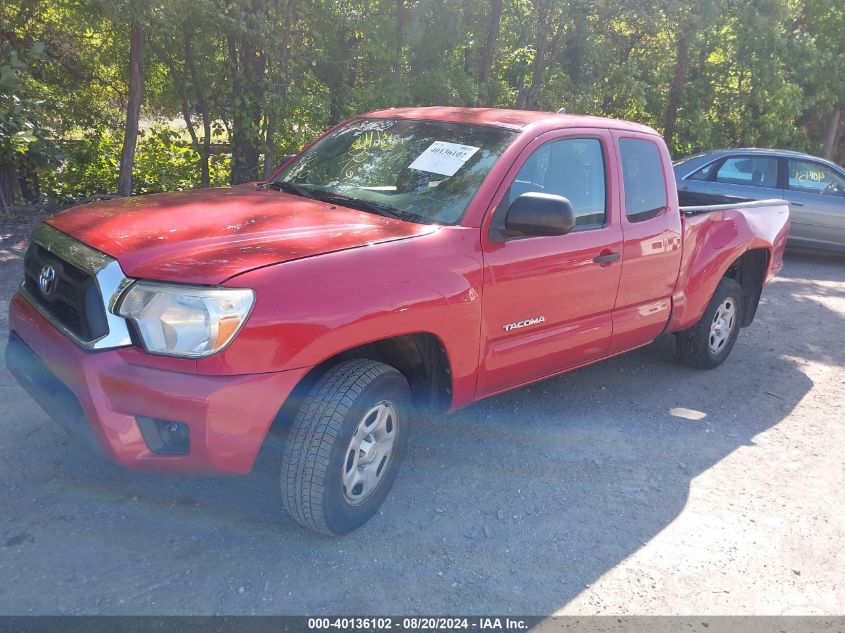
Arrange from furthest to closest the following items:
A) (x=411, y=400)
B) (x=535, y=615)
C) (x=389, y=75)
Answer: (x=389, y=75) < (x=411, y=400) < (x=535, y=615)

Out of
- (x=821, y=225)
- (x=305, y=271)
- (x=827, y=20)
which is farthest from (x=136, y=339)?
(x=827, y=20)

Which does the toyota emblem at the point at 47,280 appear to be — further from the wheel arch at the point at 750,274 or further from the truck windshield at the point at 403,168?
the wheel arch at the point at 750,274

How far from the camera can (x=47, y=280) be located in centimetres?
317

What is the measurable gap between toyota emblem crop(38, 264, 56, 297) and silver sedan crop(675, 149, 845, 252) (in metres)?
8.60

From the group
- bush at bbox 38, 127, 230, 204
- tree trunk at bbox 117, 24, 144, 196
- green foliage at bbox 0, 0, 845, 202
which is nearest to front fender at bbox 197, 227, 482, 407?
green foliage at bbox 0, 0, 845, 202

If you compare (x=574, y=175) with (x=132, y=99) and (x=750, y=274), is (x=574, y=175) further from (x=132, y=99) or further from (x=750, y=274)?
(x=132, y=99)

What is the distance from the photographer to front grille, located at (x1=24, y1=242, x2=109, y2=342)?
2.80 m

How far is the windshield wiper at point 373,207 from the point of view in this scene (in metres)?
3.55

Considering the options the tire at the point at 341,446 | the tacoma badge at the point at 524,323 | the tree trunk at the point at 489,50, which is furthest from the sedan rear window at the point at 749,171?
the tire at the point at 341,446

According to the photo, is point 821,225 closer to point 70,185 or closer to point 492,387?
point 492,387

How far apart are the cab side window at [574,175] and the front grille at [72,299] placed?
2.08 metres

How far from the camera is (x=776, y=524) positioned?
3.69 metres

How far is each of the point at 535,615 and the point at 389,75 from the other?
7956mm

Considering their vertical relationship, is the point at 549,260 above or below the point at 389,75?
below
